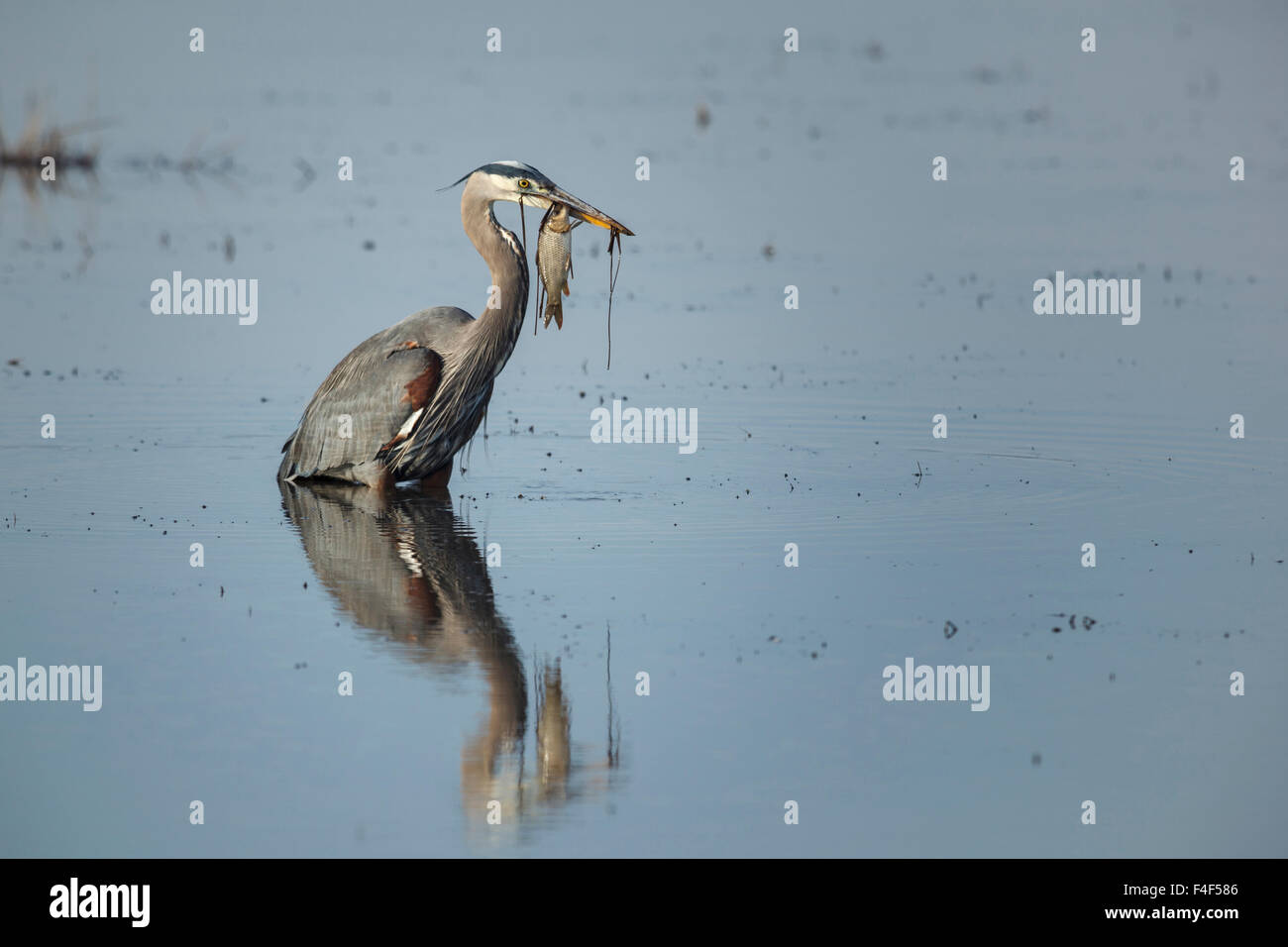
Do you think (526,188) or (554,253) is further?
(554,253)

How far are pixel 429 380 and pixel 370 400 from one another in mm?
424

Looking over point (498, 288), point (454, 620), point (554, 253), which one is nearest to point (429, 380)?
point (498, 288)

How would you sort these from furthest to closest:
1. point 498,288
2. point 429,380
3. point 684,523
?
point 498,288 < point 429,380 < point 684,523

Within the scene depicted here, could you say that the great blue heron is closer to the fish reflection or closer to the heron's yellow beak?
the heron's yellow beak

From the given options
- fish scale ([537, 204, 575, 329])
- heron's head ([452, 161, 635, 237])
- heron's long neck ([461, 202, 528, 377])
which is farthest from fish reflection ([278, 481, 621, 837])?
heron's head ([452, 161, 635, 237])

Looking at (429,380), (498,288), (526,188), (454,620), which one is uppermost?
(526,188)

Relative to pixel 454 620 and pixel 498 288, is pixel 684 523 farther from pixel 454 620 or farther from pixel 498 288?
pixel 454 620

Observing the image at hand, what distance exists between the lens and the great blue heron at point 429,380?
39.2 feet

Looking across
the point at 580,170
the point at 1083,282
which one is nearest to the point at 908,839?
the point at 1083,282

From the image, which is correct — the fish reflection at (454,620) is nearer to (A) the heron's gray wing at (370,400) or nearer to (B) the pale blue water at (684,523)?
(B) the pale blue water at (684,523)

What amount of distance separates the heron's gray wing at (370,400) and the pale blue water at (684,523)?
40 cm

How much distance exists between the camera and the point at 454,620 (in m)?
9.27

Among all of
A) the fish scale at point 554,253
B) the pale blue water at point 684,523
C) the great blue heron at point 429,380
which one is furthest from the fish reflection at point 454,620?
the fish scale at point 554,253

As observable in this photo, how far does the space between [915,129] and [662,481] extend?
1880 centimetres
